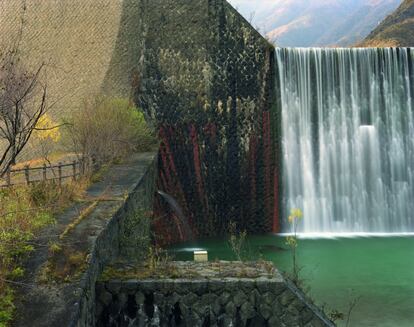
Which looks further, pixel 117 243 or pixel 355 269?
pixel 355 269

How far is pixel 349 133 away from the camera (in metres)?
19.4

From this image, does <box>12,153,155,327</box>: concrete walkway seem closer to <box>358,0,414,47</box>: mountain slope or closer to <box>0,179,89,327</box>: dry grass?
<box>0,179,89,327</box>: dry grass

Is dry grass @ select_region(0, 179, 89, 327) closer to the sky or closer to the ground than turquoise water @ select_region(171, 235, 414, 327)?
closer to the sky

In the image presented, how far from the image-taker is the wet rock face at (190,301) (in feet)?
21.8

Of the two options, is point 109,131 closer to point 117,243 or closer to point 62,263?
point 117,243

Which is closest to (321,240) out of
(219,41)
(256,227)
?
(256,227)

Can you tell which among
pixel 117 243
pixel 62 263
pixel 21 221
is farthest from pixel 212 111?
pixel 62 263

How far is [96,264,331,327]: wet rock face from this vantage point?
6633mm

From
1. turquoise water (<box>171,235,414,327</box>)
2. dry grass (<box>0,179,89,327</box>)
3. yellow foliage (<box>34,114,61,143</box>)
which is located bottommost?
turquoise water (<box>171,235,414,327</box>)

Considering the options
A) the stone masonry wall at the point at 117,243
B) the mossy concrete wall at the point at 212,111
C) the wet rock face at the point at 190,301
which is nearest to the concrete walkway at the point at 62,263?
the stone masonry wall at the point at 117,243

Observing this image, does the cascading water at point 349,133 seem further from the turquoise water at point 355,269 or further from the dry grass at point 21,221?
the dry grass at point 21,221

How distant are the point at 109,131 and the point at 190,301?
31.1 ft

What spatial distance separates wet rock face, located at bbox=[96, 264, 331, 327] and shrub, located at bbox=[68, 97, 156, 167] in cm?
795

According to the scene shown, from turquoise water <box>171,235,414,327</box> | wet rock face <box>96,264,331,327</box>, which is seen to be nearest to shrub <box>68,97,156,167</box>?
turquoise water <box>171,235,414,327</box>
